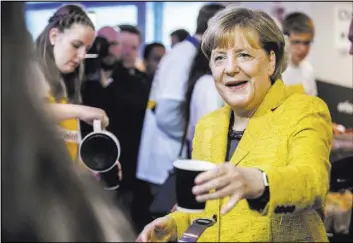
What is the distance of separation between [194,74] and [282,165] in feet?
1.41

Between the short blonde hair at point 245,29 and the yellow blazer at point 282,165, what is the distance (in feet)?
0.26

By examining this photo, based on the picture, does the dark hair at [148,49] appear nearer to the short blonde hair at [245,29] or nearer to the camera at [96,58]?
the camera at [96,58]

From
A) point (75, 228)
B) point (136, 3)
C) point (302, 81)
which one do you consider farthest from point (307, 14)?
point (75, 228)

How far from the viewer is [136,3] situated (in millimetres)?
1507

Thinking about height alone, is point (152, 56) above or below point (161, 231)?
above

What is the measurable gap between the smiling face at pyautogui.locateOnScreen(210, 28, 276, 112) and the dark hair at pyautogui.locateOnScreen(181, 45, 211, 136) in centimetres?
18

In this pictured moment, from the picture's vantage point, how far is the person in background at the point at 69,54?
1262 millimetres

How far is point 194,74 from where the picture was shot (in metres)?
1.26

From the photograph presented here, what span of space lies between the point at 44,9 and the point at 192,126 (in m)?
0.45

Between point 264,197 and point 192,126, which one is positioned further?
point 192,126

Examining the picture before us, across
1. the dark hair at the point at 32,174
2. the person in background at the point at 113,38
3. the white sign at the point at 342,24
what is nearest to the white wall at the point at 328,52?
the white sign at the point at 342,24

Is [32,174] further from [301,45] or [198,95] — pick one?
[301,45]

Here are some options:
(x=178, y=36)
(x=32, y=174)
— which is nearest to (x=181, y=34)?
(x=178, y=36)

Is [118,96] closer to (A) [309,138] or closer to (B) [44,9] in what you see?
(B) [44,9]
